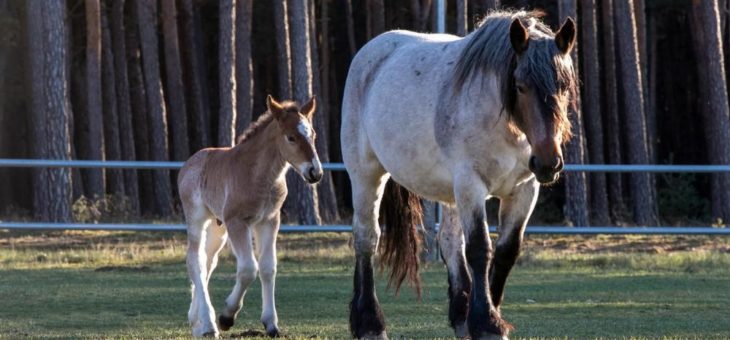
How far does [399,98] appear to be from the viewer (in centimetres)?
977

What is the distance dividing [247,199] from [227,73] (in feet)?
68.4

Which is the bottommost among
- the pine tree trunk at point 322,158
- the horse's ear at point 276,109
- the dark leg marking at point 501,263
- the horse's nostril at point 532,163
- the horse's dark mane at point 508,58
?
the pine tree trunk at point 322,158

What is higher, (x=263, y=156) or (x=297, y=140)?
(x=297, y=140)

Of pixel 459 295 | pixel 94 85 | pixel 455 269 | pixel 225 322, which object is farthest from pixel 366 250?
pixel 94 85

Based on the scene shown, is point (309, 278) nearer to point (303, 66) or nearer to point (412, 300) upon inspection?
point (412, 300)

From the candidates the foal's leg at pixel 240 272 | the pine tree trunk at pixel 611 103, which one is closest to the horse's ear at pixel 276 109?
the foal's leg at pixel 240 272

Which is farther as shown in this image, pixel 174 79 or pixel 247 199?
pixel 174 79

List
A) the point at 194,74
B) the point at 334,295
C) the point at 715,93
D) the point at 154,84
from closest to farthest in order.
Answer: the point at 334,295, the point at 715,93, the point at 154,84, the point at 194,74

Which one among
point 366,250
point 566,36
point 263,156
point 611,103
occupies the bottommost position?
point 611,103

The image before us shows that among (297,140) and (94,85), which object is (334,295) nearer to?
(297,140)

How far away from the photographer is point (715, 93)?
34.4 m

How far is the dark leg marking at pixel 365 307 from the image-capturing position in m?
9.95

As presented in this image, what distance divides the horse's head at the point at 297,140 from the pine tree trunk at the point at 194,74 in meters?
27.1

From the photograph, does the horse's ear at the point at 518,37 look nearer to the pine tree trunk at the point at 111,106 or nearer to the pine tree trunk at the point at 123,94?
the pine tree trunk at the point at 111,106
